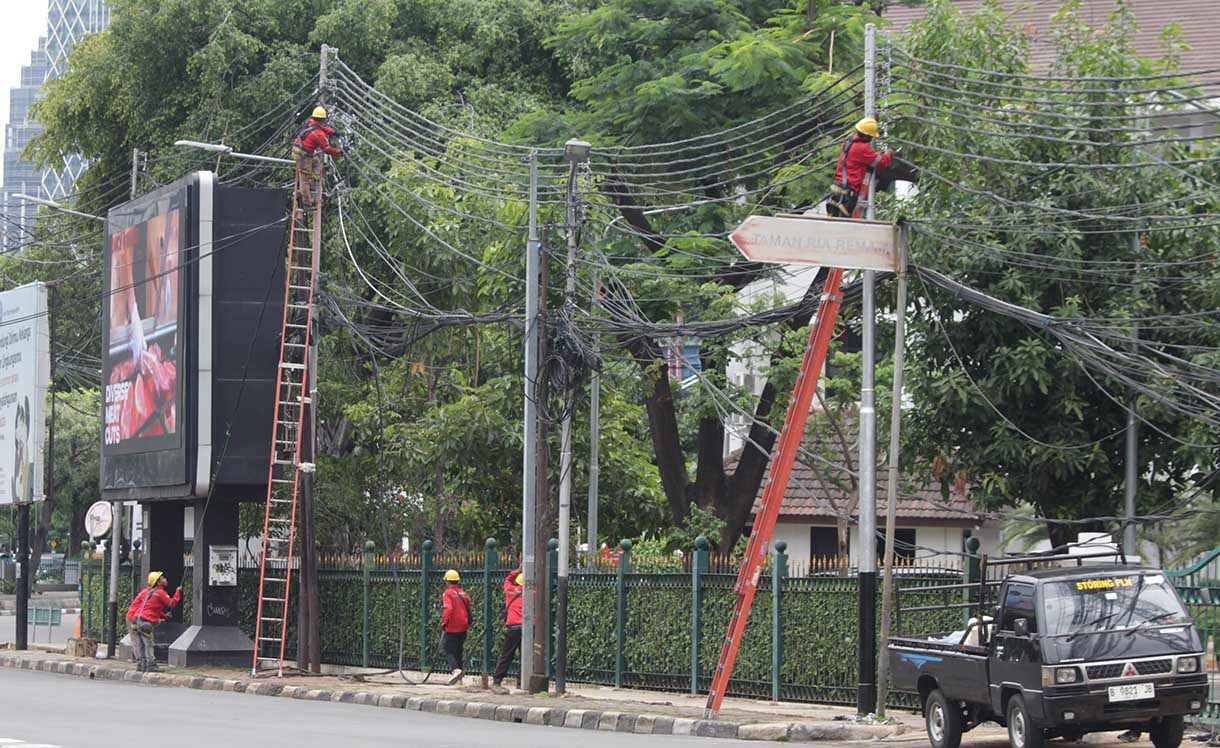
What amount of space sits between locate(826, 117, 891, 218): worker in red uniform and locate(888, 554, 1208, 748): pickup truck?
4.86m

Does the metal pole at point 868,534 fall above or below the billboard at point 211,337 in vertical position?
below

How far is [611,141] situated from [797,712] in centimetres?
1380

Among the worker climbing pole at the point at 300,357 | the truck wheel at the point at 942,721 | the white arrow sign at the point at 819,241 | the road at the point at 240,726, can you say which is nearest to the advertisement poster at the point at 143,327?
the worker climbing pole at the point at 300,357

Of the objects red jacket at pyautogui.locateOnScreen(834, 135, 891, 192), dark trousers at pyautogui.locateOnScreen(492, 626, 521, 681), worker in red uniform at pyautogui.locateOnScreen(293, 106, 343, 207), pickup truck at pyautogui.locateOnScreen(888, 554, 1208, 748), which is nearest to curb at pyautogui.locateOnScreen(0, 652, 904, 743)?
dark trousers at pyautogui.locateOnScreen(492, 626, 521, 681)

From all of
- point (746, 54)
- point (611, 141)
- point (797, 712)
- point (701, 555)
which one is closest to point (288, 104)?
point (611, 141)

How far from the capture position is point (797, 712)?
1939 cm

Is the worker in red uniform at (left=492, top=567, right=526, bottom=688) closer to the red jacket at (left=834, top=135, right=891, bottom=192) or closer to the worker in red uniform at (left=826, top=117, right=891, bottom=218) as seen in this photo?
the worker in red uniform at (left=826, top=117, right=891, bottom=218)

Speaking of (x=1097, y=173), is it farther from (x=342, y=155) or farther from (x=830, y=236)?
(x=342, y=155)

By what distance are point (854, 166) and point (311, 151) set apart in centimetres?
1084

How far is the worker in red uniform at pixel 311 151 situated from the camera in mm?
25875

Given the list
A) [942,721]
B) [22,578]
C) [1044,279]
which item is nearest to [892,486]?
[942,721]

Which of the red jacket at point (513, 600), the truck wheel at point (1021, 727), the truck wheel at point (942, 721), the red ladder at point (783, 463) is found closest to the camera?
the truck wheel at point (1021, 727)

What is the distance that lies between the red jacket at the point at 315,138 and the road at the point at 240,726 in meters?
8.34

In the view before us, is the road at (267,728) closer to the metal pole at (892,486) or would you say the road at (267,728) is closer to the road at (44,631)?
the metal pole at (892,486)
